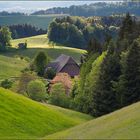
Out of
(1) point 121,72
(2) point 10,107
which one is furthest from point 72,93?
(2) point 10,107

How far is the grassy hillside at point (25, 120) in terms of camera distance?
106ft

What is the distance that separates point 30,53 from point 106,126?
156434mm

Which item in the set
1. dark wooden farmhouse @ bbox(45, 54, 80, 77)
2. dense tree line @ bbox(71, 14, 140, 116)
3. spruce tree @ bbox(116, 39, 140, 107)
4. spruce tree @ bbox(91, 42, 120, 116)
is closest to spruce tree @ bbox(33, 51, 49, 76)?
dark wooden farmhouse @ bbox(45, 54, 80, 77)

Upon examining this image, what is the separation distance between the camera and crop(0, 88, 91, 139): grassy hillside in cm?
3230

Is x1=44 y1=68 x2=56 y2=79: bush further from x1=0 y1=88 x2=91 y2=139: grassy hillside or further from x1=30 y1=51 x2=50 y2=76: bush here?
x1=0 y1=88 x2=91 y2=139: grassy hillside

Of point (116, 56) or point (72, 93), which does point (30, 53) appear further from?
point (116, 56)

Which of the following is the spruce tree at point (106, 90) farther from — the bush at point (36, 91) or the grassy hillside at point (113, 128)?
the grassy hillside at point (113, 128)

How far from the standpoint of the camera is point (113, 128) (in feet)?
90.2

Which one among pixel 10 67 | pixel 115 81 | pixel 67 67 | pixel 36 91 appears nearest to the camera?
pixel 115 81

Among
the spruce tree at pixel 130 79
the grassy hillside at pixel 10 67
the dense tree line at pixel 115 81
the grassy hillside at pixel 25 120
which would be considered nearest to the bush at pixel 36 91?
the dense tree line at pixel 115 81

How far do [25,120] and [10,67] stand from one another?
349 feet

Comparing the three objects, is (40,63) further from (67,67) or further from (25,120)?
(25,120)

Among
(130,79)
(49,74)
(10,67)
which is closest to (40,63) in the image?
(49,74)

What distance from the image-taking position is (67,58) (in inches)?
5581
